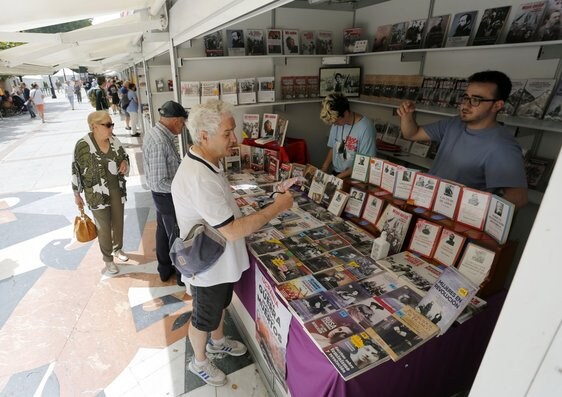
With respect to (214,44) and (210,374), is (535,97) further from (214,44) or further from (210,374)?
(210,374)

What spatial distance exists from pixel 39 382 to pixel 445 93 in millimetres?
4039

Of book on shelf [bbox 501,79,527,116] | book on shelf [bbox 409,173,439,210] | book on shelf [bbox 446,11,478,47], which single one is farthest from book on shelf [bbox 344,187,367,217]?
book on shelf [bbox 446,11,478,47]

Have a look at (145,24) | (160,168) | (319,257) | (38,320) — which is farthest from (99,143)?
(319,257)

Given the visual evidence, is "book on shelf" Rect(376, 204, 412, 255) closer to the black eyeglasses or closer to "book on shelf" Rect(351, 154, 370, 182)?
"book on shelf" Rect(351, 154, 370, 182)

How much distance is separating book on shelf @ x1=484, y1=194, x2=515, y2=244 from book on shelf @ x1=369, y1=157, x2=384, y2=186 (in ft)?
2.20

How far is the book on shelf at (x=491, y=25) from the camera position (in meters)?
2.46

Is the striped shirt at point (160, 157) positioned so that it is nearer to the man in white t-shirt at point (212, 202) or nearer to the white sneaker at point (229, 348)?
the man in white t-shirt at point (212, 202)

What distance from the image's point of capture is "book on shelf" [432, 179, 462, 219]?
153 cm

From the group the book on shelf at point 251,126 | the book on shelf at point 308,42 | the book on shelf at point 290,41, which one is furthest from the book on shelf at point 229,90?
the book on shelf at point 308,42

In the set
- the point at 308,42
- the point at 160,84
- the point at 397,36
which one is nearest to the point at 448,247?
the point at 397,36

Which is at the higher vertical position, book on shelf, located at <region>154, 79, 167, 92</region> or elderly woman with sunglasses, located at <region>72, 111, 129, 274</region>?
book on shelf, located at <region>154, 79, 167, 92</region>

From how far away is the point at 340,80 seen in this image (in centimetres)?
396

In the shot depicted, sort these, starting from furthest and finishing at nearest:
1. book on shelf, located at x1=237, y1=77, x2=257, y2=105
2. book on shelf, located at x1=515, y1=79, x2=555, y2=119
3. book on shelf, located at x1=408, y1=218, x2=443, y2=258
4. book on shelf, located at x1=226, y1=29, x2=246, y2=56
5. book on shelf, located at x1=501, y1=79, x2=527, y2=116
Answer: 1. book on shelf, located at x1=237, y1=77, x2=257, y2=105
2. book on shelf, located at x1=226, y1=29, x2=246, y2=56
3. book on shelf, located at x1=501, y1=79, x2=527, y2=116
4. book on shelf, located at x1=515, y1=79, x2=555, y2=119
5. book on shelf, located at x1=408, y1=218, x2=443, y2=258

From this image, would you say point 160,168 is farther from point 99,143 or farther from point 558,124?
point 558,124
